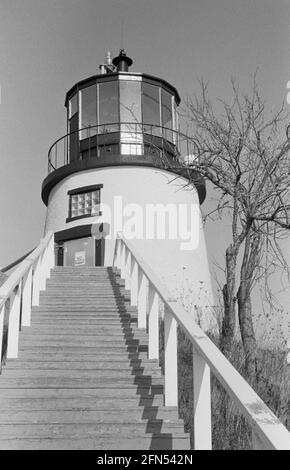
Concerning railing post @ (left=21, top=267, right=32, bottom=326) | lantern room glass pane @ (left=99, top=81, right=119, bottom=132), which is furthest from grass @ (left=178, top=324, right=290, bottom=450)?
lantern room glass pane @ (left=99, top=81, right=119, bottom=132)

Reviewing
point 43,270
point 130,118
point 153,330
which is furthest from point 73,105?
point 153,330

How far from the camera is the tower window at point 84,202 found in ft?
52.3

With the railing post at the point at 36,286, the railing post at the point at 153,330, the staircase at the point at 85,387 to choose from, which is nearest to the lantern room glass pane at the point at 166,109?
the railing post at the point at 36,286

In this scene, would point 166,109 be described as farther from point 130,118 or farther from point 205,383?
point 205,383

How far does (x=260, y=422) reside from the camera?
262 cm

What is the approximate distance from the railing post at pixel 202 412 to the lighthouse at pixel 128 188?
11212mm

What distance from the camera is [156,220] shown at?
50.6 ft

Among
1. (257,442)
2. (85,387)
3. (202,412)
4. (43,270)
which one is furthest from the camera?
(43,270)

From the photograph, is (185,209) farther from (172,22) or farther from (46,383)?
(46,383)

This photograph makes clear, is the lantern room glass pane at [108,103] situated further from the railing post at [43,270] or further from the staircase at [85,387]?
the staircase at [85,387]

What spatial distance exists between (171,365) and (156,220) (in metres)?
10.8

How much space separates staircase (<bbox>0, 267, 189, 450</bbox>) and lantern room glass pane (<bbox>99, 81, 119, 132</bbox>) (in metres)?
9.04

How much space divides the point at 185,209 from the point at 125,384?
10.9m

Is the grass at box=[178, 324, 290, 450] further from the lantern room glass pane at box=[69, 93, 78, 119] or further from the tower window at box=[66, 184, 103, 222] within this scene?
the lantern room glass pane at box=[69, 93, 78, 119]
